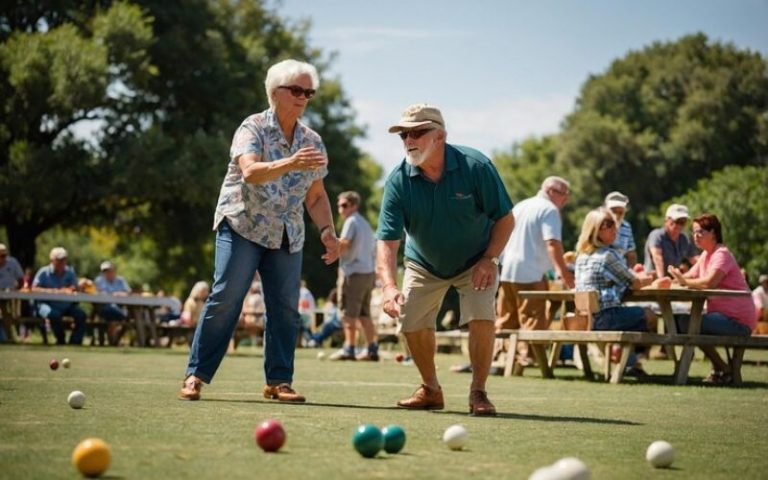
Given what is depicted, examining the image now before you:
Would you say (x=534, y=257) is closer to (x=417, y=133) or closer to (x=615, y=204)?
(x=615, y=204)

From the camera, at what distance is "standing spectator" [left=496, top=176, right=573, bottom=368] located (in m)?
13.2

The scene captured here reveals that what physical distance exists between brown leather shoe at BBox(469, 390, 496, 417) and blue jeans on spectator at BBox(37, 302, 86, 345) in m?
15.5

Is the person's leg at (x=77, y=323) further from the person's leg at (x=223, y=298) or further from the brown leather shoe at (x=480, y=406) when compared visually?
the brown leather shoe at (x=480, y=406)

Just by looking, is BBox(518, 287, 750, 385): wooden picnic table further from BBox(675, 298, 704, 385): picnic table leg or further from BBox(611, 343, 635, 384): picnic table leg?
BBox(611, 343, 635, 384): picnic table leg

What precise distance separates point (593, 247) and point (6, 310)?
488 inches

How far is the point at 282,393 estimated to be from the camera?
805cm

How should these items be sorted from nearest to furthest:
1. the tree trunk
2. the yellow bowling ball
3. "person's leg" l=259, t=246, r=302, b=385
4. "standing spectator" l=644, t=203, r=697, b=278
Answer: the yellow bowling ball < "person's leg" l=259, t=246, r=302, b=385 < "standing spectator" l=644, t=203, r=697, b=278 < the tree trunk

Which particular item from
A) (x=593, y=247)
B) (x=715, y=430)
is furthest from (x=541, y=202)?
(x=715, y=430)

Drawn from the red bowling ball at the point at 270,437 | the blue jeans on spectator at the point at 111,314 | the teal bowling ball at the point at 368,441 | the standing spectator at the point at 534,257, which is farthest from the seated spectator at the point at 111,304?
the teal bowling ball at the point at 368,441

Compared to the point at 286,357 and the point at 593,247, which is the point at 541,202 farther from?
the point at 286,357

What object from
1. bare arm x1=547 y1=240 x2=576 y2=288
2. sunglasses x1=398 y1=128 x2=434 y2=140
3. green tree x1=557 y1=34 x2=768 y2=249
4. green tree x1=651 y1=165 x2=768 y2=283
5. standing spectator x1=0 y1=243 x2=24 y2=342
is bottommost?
standing spectator x1=0 y1=243 x2=24 y2=342

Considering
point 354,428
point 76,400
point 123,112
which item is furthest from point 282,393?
point 123,112

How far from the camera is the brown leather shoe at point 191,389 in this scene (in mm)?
7816

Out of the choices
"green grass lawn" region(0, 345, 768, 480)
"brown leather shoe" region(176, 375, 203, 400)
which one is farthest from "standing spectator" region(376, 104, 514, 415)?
"brown leather shoe" region(176, 375, 203, 400)
